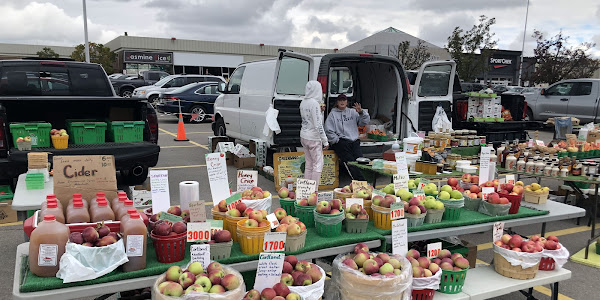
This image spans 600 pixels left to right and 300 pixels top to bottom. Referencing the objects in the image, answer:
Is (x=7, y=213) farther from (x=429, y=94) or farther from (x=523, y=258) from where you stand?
(x=429, y=94)

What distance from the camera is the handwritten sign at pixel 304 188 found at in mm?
3514

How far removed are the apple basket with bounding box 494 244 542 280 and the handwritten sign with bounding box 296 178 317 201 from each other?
1.55 m

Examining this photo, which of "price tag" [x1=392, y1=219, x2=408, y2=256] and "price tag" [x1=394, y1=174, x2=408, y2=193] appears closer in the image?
"price tag" [x1=392, y1=219, x2=408, y2=256]

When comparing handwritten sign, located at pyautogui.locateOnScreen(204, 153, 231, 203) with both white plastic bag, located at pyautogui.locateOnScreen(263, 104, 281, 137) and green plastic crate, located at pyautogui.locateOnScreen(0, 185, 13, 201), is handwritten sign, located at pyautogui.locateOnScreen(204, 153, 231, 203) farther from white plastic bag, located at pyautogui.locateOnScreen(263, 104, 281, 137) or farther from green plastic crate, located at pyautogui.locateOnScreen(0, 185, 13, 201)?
green plastic crate, located at pyautogui.locateOnScreen(0, 185, 13, 201)

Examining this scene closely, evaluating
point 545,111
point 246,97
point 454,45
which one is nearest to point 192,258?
point 246,97

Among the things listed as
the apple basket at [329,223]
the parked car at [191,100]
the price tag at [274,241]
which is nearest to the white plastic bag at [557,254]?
the apple basket at [329,223]

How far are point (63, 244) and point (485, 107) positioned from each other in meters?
8.51

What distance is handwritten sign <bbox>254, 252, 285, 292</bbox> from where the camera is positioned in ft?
8.24

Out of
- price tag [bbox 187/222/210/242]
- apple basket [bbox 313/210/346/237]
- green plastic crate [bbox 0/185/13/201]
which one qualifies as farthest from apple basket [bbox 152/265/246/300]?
green plastic crate [bbox 0/185/13/201]

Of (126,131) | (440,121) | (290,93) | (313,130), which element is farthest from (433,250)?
(440,121)

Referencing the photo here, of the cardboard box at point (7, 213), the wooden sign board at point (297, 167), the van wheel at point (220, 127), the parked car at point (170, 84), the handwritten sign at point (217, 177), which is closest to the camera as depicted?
the handwritten sign at point (217, 177)

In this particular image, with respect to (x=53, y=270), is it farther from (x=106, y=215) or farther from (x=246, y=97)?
(x=246, y=97)

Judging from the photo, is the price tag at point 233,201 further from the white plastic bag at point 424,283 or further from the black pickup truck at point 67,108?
the black pickup truck at point 67,108

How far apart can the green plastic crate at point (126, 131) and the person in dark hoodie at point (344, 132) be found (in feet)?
9.44
